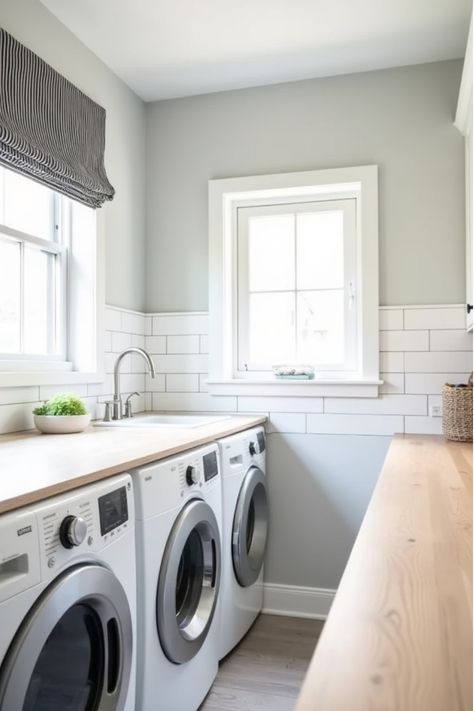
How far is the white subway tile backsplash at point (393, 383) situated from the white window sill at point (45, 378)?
135 cm

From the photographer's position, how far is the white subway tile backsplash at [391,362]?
2779 millimetres

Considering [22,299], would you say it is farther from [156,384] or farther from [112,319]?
[156,384]

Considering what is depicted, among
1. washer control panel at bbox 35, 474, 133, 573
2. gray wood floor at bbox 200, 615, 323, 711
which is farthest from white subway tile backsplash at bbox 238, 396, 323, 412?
washer control panel at bbox 35, 474, 133, 573

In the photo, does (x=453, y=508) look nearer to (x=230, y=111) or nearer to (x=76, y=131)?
(x=76, y=131)

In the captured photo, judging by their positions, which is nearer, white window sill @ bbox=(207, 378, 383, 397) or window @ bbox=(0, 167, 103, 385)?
window @ bbox=(0, 167, 103, 385)

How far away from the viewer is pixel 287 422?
9.51ft

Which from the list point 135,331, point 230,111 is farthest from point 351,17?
point 135,331

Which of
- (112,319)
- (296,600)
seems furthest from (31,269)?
(296,600)

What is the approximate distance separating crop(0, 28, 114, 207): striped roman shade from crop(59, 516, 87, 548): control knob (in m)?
1.35

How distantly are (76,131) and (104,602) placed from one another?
6.28ft

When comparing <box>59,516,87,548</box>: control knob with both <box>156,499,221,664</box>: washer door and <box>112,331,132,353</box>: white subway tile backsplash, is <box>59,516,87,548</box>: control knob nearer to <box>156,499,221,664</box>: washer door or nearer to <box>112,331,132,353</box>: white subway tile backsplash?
<box>156,499,221,664</box>: washer door

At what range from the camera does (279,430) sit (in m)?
2.91

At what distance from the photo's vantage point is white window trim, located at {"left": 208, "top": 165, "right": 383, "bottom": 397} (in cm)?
279

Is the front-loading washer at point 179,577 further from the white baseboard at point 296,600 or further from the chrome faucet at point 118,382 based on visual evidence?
the white baseboard at point 296,600
